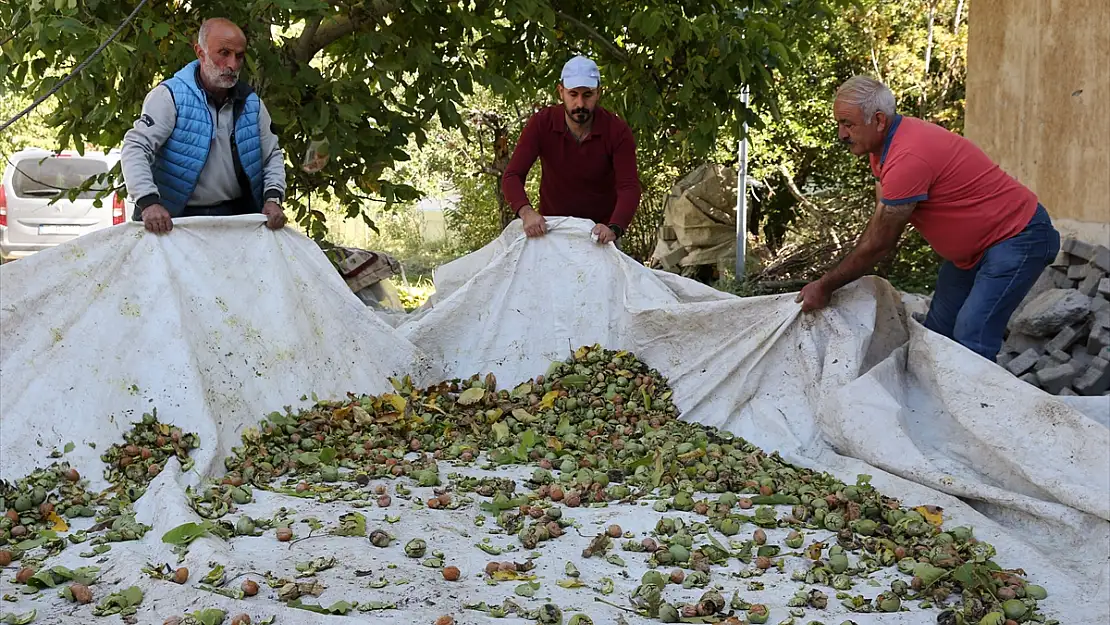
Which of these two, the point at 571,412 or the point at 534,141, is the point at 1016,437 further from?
the point at 534,141

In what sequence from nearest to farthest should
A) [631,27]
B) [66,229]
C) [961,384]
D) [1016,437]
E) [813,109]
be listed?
1. [1016,437]
2. [961,384]
3. [631,27]
4. [813,109]
5. [66,229]

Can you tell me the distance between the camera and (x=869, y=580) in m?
2.73

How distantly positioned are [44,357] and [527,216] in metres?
1.90

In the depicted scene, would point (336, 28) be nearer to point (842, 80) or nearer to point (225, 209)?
point (225, 209)

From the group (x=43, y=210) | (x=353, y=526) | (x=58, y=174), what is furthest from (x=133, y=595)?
(x=58, y=174)

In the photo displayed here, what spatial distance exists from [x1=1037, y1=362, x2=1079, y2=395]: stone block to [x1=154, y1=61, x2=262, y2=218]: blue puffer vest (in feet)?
10.8

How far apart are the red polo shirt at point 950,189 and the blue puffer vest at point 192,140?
87.5 inches

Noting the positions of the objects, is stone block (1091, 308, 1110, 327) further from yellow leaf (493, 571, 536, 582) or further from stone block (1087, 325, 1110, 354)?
yellow leaf (493, 571, 536, 582)

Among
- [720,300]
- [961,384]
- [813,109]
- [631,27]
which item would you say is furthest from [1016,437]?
[813,109]

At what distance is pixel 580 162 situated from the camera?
475 centimetres

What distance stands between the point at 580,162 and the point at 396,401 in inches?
54.4

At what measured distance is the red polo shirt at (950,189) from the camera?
3.51 meters

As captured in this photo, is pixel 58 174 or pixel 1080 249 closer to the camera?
pixel 1080 249

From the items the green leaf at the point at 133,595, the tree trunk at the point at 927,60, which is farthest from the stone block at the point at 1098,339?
the tree trunk at the point at 927,60
